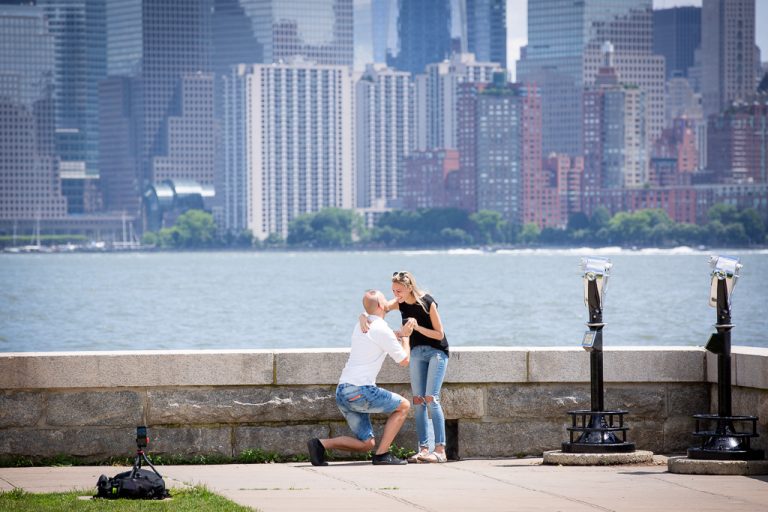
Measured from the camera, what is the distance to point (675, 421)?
568 inches

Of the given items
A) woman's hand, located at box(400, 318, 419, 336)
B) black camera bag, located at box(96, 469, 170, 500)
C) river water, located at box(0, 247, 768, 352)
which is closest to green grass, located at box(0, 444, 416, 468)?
woman's hand, located at box(400, 318, 419, 336)

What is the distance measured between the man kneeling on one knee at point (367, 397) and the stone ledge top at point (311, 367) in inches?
17.5

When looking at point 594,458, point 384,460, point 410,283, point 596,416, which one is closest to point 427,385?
point 384,460

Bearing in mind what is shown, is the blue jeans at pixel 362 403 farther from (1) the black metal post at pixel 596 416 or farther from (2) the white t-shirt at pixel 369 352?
(1) the black metal post at pixel 596 416

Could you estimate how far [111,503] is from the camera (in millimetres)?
11148

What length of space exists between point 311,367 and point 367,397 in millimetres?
686

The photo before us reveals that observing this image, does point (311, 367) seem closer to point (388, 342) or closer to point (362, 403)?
point (362, 403)

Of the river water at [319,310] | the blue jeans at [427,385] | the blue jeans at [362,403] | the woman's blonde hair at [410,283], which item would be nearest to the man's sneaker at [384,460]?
the blue jeans at [362,403]

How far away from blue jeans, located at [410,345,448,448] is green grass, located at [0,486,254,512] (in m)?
2.66

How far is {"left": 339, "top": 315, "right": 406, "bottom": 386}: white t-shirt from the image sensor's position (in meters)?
13.6

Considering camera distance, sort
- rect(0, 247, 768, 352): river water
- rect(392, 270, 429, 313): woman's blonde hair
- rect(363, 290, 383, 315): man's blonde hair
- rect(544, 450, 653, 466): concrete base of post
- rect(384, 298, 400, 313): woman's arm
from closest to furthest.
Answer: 1. rect(544, 450, 653, 466): concrete base of post
2. rect(363, 290, 383, 315): man's blonde hair
3. rect(392, 270, 429, 313): woman's blonde hair
4. rect(384, 298, 400, 313): woman's arm
5. rect(0, 247, 768, 352): river water

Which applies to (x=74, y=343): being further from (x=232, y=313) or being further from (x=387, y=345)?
(x=387, y=345)

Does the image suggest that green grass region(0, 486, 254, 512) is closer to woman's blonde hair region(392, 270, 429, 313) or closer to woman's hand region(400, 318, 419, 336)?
woman's hand region(400, 318, 419, 336)

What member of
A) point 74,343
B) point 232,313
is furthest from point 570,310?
point 74,343
